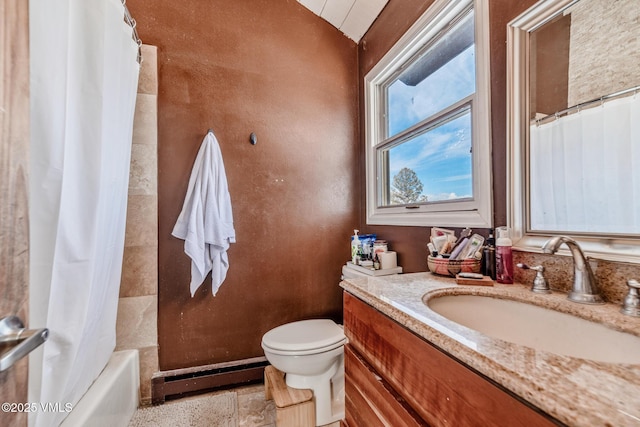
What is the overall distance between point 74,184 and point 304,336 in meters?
1.15

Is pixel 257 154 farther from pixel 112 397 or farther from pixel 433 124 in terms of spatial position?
pixel 112 397

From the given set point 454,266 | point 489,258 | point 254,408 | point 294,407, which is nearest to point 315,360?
point 294,407

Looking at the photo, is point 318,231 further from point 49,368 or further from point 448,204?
point 49,368

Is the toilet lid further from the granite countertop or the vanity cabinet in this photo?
the granite countertop

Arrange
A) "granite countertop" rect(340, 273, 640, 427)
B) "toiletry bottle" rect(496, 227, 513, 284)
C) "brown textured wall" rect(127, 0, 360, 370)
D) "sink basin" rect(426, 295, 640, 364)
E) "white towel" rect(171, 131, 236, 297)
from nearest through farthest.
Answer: "granite countertop" rect(340, 273, 640, 427) → "sink basin" rect(426, 295, 640, 364) → "toiletry bottle" rect(496, 227, 513, 284) → "white towel" rect(171, 131, 236, 297) → "brown textured wall" rect(127, 0, 360, 370)

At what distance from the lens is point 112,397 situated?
1162 millimetres

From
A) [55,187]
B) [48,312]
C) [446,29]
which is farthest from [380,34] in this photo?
[48,312]

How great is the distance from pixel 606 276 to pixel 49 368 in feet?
5.17

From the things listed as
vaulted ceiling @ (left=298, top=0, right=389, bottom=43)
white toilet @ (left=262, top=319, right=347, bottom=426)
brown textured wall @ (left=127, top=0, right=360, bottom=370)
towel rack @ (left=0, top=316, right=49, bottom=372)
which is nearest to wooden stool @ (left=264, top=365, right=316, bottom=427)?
white toilet @ (left=262, top=319, right=347, bottom=426)

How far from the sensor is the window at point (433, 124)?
3.42 feet

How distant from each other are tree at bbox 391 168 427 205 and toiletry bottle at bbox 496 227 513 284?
581 mm

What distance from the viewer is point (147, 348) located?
150 centimetres

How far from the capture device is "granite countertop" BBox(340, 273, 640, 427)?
30 cm

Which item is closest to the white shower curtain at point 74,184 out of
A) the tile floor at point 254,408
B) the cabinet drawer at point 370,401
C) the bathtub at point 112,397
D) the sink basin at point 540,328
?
the bathtub at point 112,397
